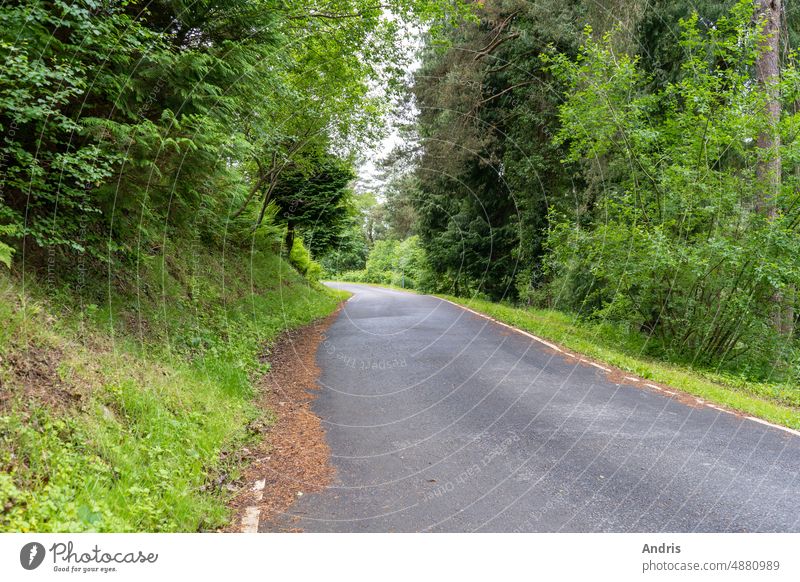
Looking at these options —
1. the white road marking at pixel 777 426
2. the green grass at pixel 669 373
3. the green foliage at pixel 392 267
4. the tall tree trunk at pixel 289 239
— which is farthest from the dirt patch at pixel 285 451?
the green foliage at pixel 392 267

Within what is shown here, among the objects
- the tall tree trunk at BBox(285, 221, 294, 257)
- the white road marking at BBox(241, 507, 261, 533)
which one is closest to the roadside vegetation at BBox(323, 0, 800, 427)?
the white road marking at BBox(241, 507, 261, 533)

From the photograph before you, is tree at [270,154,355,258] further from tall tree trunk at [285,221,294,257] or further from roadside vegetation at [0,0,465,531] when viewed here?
roadside vegetation at [0,0,465,531]

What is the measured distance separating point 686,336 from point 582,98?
5.78 meters

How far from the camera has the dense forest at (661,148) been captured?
10.1m

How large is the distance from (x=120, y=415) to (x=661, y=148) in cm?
1162

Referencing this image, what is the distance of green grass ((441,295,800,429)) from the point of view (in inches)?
297

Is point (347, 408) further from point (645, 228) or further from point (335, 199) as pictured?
point (335, 199)

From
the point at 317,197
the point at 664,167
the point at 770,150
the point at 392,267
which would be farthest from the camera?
the point at 392,267

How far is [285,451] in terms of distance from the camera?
5.29 m

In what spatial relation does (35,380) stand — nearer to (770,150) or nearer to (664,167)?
(664,167)

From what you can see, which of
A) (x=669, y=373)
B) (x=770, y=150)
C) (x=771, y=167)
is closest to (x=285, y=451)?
(x=669, y=373)

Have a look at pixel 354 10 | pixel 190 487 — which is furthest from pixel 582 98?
pixel 190 487

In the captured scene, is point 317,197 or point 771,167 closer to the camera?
point 771,167

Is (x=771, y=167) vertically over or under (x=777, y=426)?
over
